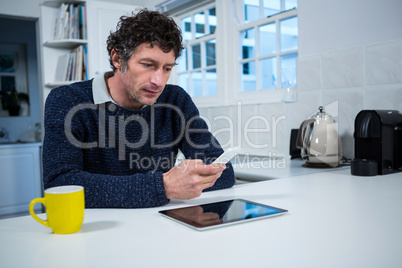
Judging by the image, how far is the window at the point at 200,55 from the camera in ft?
10.0

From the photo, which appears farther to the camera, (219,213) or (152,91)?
(152,91)

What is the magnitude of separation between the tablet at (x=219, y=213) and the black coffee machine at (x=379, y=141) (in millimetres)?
691

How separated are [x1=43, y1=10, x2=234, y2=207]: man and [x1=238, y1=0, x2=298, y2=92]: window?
1.17m

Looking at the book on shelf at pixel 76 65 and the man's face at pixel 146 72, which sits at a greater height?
the book on shelf at pixel 76 65

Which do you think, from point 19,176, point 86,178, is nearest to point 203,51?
point 19,176

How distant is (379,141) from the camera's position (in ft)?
4.63

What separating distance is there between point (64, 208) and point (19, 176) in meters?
3.34

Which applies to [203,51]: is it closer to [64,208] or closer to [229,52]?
[229,52]

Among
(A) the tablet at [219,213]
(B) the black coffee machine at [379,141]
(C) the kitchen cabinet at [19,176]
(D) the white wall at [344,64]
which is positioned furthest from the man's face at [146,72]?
(C) the kitchen cabinet at [19,176]

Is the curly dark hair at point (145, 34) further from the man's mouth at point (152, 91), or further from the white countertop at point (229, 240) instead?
the white countertop at point (229, 240)

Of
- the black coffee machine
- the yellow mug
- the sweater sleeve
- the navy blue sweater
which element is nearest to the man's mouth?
the navy blue sweater

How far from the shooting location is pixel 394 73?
164 cm

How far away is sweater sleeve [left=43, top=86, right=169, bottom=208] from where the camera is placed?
0.92 meters

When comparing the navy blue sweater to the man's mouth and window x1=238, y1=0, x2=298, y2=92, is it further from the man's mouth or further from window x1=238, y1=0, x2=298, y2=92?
window x1=238, y1=0, x2=298, y2=92
